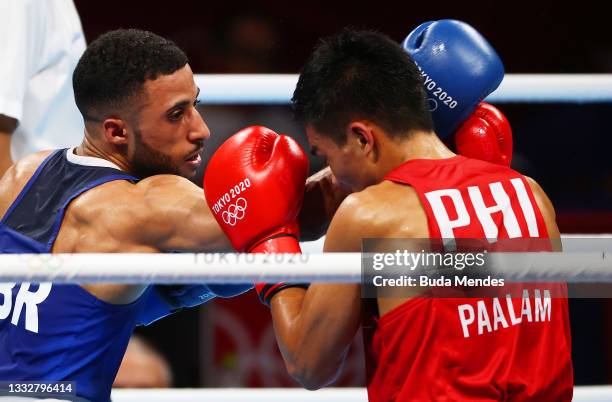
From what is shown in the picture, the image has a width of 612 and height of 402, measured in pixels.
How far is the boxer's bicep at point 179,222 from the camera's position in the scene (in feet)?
5.86

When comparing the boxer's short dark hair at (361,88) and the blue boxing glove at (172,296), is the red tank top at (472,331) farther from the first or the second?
the blue boxing glove at (172,296)

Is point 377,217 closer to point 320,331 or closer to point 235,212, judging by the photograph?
point 320,331

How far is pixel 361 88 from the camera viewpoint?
1.64m

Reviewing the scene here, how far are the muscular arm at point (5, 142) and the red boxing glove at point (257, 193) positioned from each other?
584mm

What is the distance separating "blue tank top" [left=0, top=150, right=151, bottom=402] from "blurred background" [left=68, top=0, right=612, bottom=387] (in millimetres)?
2177

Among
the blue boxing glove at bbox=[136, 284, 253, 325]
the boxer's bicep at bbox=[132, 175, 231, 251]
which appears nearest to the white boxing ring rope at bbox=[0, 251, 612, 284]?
the boxer's bicep at bbox=[132, 175, 231, 251]

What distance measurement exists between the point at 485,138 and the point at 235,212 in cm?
55

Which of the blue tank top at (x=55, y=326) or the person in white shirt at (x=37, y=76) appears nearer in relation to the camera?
the blue tank top at (x=55, y=326)

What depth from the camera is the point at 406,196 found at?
155cm

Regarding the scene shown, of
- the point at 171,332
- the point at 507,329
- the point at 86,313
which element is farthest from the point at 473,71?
the point at 171,332

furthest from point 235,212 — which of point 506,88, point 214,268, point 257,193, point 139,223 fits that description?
point 506,88

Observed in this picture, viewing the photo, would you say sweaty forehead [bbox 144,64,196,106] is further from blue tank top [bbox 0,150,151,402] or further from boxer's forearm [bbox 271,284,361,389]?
boxer's forearm [bbox 271,284,361,389]

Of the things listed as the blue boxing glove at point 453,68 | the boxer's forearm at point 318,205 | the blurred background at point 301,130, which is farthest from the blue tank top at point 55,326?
the blurred background at point 301,130

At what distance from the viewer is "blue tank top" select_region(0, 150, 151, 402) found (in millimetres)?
1750
